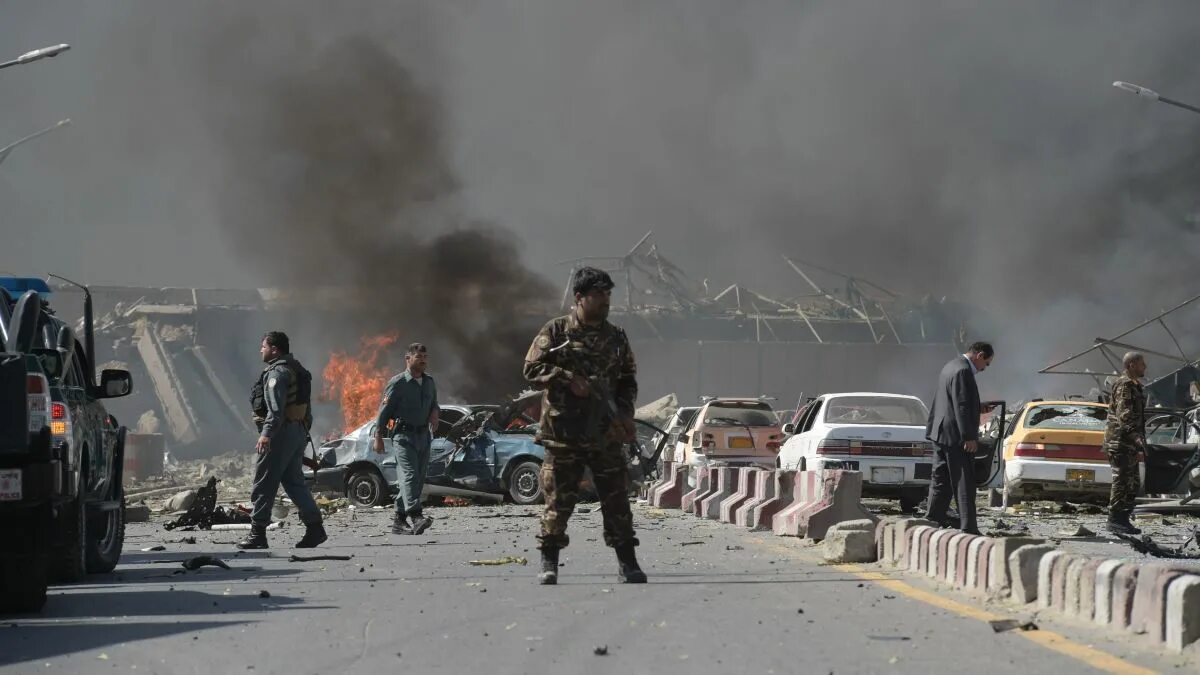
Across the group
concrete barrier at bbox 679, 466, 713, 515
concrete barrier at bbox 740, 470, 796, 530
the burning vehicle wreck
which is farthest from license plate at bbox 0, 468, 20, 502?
the burning vehicle wreck

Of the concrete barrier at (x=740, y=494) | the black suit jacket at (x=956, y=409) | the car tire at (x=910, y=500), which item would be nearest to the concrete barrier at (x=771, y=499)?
the concrete barrier at (x=740, y=494)

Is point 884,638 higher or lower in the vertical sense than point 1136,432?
lower

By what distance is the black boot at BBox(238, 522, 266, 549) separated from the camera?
44.9ft

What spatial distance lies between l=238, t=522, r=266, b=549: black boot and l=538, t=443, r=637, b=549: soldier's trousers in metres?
4.67

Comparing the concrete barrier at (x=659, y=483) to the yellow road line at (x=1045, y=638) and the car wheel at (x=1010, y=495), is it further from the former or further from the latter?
the yellow road line at (x=1045, y=638)

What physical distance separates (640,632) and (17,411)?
135 inches

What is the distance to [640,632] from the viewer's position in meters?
7.21

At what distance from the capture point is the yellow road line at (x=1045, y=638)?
6.07m

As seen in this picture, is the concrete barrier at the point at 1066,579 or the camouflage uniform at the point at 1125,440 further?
the camouflage uniform at the point at 1125,440

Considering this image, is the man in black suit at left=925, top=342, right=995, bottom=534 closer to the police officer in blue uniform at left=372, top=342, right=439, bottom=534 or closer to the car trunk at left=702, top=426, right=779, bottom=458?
the police officer in blue uniform at left=372, top=342, right=439, bottom=534

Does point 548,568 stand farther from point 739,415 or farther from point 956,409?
point 739,415

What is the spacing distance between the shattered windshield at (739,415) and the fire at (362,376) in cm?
2435

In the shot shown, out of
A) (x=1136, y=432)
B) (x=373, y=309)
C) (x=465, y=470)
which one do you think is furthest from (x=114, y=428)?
(x=373, y=309)

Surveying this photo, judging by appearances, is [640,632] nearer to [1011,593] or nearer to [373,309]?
[1011,593]
